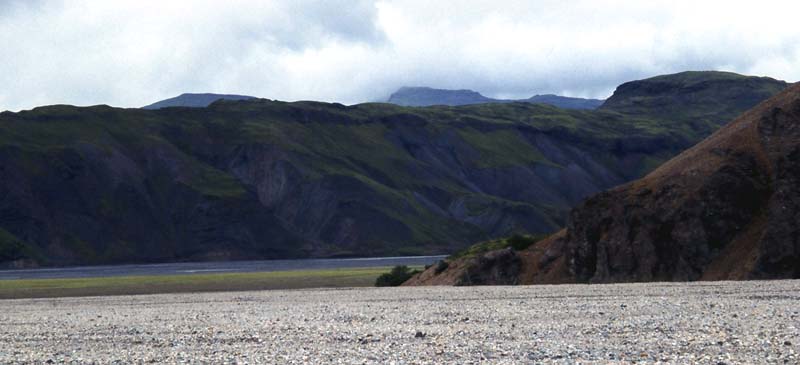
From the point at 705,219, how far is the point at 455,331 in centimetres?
3454

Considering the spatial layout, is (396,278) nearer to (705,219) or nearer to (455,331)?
(705,219)

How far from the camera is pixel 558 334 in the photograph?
25.3m

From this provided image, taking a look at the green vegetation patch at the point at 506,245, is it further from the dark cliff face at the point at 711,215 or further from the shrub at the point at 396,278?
the dark cliff face at the point at 711,215

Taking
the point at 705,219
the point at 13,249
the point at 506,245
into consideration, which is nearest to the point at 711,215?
the point at 705,219

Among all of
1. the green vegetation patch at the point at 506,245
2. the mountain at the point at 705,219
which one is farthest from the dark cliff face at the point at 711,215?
the green vegetation patch at the point at 506,245

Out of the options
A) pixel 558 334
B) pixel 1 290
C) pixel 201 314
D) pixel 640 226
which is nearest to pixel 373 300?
pixel 201 314

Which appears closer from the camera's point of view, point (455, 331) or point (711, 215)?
point (455, 331)

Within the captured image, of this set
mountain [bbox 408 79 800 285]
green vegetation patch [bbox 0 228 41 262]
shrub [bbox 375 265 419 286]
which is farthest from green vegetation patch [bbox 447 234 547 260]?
green vegetation patch [bbox 0 228 41 262]

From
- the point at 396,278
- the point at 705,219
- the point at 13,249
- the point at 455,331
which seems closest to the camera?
the point at 455,331

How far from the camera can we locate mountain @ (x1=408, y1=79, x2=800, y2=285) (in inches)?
2157

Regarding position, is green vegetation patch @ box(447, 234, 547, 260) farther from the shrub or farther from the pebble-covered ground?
the pebble-covered ground

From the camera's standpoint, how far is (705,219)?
192 feet

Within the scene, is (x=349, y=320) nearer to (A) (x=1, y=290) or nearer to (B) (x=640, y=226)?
(B) (x=640, y=226)

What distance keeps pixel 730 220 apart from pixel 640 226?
17.1ft
